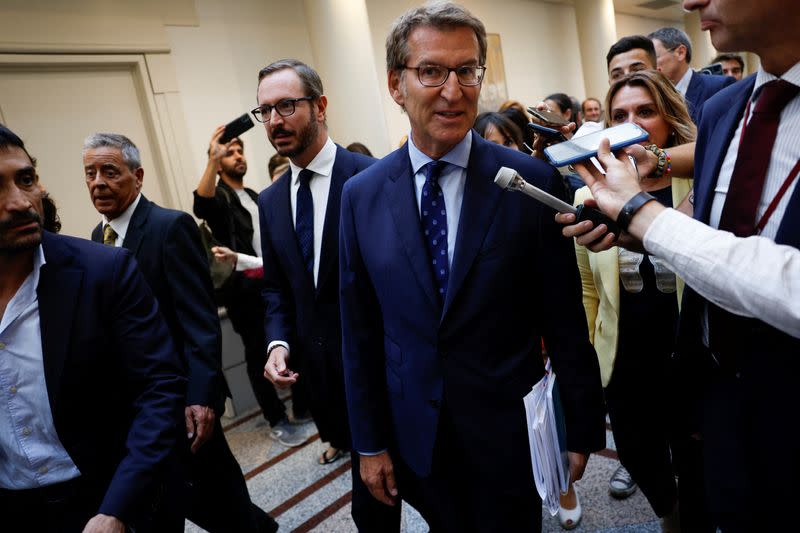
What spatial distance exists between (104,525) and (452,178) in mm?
1175

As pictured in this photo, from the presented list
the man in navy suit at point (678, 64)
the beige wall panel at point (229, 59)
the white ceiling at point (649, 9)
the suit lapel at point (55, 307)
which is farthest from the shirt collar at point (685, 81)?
the white ceiling at point (649, 9)

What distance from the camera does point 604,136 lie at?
1.00m

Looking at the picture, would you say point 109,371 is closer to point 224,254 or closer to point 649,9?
point 224,254

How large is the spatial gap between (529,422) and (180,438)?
104cm

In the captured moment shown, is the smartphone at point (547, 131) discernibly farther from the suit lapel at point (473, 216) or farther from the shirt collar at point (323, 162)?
the shirt collar at point (323, 162)

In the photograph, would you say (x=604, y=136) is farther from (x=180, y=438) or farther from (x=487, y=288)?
(x=180, y=438)

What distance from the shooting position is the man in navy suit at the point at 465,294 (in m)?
1.22

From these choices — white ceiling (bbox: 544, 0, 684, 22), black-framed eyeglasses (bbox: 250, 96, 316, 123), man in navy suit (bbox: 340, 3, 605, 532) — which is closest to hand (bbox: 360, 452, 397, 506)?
man in navy suit (bbox: 340, 3, 605, 532)

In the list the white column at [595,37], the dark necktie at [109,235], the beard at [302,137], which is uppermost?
the white column at [595,37]

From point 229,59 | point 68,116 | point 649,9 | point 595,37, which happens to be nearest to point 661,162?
point 68,116

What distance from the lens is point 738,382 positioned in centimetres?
95

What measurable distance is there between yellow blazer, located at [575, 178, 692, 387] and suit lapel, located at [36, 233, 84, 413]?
4.77ft

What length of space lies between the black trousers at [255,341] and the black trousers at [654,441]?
2.38 meters

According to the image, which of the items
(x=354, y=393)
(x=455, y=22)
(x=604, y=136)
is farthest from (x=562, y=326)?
(x=455, y=22)
